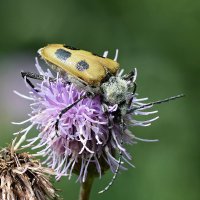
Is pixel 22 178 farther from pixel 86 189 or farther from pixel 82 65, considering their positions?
pixel 82 65

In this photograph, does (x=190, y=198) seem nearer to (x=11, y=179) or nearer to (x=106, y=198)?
(x=106, y=198)

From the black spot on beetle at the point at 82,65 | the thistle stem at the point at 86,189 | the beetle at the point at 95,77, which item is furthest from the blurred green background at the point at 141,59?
the black spot on beetle at the point at 82,65

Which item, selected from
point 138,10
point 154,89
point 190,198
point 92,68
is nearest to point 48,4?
point 138,10

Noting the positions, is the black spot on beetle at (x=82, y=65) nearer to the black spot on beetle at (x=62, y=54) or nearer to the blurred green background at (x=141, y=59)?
the black spot on beetle at (x=62, y=54)

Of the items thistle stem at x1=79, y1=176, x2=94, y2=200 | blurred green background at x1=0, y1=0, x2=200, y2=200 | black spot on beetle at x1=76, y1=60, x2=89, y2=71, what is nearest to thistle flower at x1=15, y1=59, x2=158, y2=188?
thistle stem at x1=79, y1=176, x2=94, y2=200

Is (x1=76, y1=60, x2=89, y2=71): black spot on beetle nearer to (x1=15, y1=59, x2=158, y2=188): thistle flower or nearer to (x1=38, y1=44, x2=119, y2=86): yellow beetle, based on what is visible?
(x1=38, y1=44, x2=119, y2=86): yellow beetle
